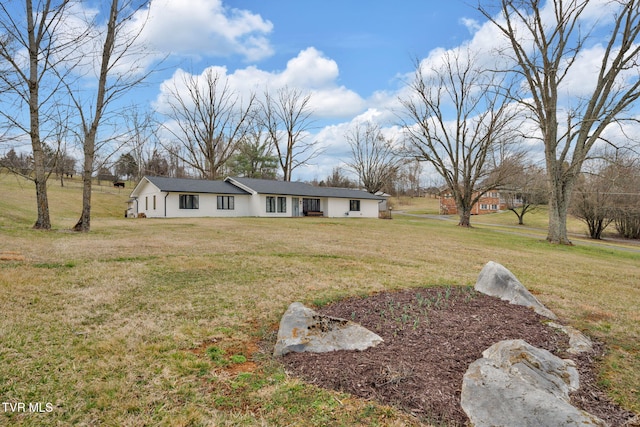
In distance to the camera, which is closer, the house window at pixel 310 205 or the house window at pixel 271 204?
the house window at pixel 271 204

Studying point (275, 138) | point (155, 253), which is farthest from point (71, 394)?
point (275, 138)

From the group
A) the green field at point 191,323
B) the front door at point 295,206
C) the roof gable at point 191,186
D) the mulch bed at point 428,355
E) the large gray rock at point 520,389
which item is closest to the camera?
the large gray rock at point 520,389

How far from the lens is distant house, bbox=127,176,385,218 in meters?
26.4

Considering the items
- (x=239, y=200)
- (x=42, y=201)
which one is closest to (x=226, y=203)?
(x=239, y=200)

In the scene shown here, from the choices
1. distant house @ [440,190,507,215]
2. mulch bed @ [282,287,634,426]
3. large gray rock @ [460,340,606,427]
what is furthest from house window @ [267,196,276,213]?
distant house @ [440,190,507,215]

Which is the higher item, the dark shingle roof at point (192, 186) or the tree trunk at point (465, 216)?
the dark shingle roof at point (192, 186)

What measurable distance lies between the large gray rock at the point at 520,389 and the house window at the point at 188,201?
2666cm

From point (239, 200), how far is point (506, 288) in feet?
87.0

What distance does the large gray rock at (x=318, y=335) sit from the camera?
11.2 feet

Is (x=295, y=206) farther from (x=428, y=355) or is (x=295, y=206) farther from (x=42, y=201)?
(x=428, y=355)

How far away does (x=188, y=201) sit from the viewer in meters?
26.9

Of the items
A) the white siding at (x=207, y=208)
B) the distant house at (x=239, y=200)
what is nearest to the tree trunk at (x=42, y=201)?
the distant house at (x=239, y=200)

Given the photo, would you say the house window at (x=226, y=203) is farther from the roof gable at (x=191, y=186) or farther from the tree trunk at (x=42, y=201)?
the tree trunk at (x=42, y=201)

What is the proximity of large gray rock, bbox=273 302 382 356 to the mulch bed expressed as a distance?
10 cm
